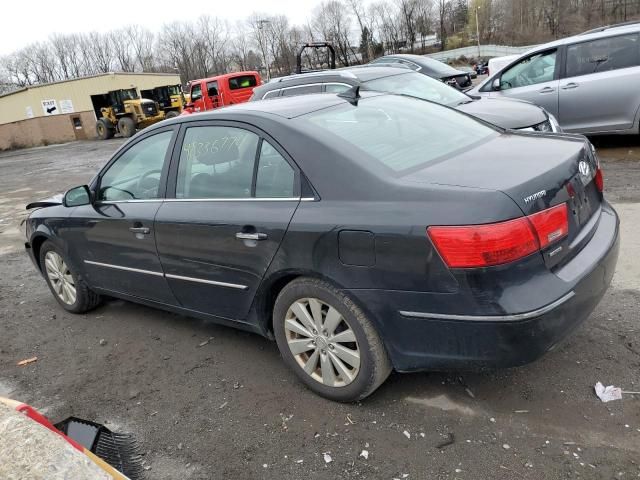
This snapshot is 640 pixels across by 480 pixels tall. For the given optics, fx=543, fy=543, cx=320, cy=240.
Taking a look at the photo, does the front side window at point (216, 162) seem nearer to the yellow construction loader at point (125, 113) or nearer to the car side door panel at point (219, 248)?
the car side door panel at point (219, 248)

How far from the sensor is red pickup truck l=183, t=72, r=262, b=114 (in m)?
19.7

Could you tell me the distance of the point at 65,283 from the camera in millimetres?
4742

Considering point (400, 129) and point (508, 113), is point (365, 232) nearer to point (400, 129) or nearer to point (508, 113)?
point (400, 129)

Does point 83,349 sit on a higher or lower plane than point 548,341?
lower

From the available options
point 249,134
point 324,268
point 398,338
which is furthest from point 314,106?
point 398,338

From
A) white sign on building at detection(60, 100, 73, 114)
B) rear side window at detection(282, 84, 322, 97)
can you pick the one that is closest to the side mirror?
rear side window at detection(282, 84, 322, 97)

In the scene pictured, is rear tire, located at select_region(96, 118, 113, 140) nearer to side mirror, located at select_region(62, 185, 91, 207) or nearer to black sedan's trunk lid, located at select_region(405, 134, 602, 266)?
side mirror, located at select_region(62, 185, 91, 207)

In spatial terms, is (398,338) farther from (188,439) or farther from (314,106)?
(314,106)

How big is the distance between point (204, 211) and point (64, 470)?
1852mm

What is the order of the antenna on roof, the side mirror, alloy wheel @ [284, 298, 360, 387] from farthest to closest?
the side mirror, the antenna on roof, alloy wheel @ [284, 298, 360, 387]

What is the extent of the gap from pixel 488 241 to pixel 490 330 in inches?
15.2

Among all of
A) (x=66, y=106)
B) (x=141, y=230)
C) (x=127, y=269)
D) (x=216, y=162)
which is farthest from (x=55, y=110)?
(x=216, y=162)

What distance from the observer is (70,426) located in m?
2.30

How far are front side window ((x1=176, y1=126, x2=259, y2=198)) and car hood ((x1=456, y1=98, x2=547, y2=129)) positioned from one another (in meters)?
3.35
